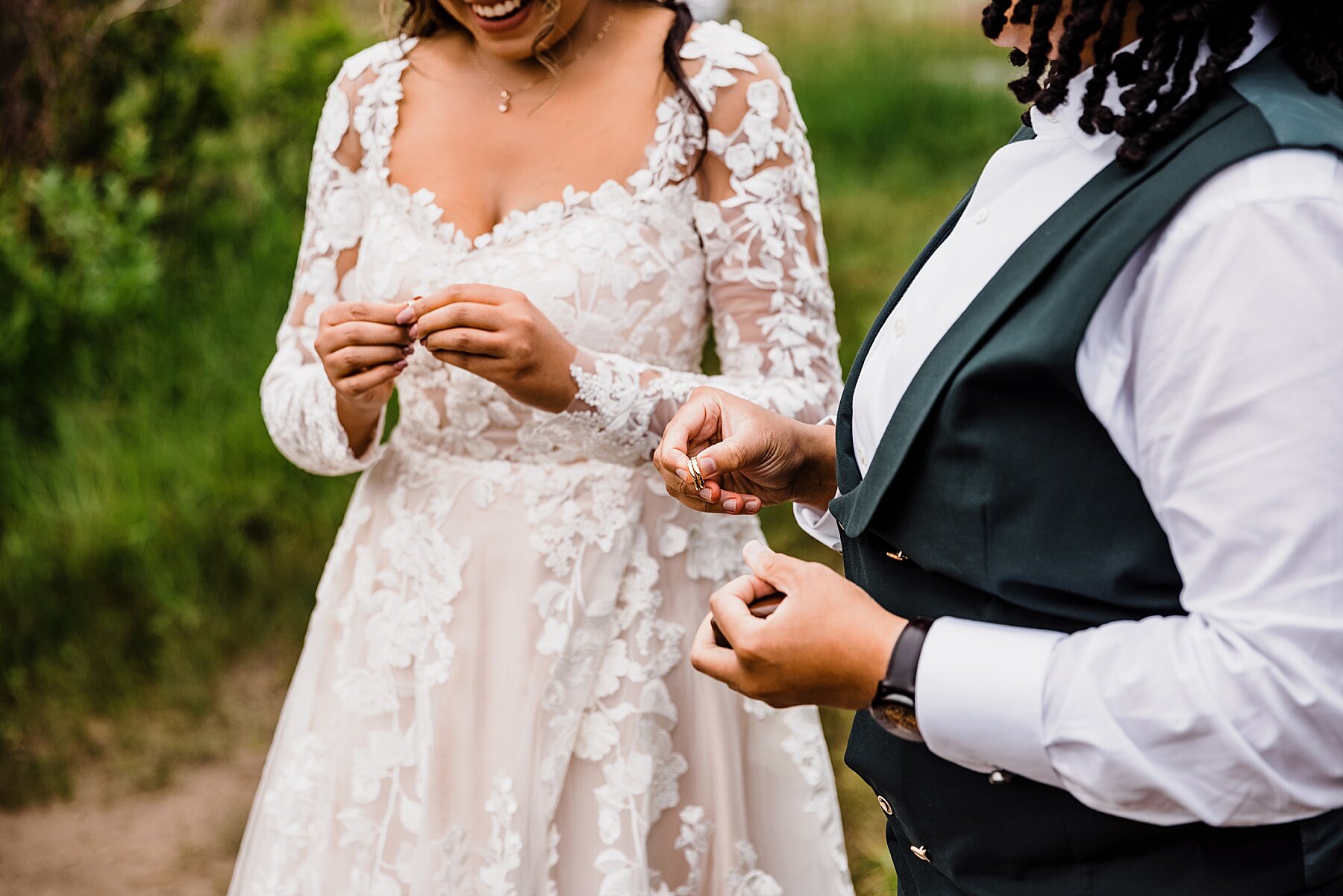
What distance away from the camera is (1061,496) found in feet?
3.76

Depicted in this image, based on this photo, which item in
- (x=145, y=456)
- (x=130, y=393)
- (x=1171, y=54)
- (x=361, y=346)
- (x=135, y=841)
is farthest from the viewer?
(x=130, y=393)

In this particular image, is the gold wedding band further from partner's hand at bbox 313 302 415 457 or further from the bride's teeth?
the bride's teeth

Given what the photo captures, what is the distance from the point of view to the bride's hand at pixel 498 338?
1.83 m

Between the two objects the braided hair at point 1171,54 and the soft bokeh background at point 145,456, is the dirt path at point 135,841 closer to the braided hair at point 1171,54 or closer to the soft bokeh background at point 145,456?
the soft bokeh background at point 145,456

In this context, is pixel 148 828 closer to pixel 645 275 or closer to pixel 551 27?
pixel 645 275

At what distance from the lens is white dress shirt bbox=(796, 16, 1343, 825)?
97 centimetres

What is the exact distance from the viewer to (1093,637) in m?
1.09

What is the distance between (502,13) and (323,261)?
53 cm

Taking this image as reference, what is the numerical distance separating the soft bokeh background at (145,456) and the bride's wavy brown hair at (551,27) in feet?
5.60

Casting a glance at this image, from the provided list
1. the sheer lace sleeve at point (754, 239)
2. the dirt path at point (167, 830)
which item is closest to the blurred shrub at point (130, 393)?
the dirt path at point (167, 830)

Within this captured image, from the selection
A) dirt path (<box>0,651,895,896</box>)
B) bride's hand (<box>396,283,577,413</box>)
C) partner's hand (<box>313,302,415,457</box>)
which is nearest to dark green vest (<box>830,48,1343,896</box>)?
bride's hand (<box>396,283,577,413</box>)

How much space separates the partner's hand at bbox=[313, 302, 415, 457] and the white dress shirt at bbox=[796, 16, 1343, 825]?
3.52 feet

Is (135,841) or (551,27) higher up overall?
(551,27)

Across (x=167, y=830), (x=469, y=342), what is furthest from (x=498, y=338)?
(x=167, y=830)
